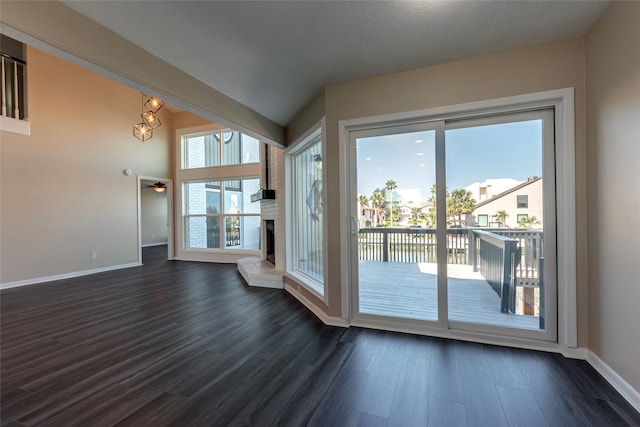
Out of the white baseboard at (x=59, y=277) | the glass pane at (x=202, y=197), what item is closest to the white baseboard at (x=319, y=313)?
the glass pane at (x=202, y=197)

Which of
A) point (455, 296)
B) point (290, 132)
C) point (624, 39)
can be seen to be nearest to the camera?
point (624, 39)

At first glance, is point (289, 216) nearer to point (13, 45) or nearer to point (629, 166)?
point (629, 166)

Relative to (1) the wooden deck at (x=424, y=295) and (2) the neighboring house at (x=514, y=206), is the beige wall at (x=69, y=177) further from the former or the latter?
Result: (2) the neighboring house at (x=514, y=206)

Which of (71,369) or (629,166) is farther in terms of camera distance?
(71,369)

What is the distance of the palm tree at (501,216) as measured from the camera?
A: 2463 millimetres

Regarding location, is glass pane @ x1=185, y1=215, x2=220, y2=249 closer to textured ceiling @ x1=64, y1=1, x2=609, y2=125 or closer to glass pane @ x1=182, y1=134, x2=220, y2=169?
glass pane @ x1=182, y1=134, x2=220, y2=169

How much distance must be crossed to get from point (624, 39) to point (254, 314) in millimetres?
3989

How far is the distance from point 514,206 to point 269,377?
2.62 m

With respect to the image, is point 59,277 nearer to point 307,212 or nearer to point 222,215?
point 222,215

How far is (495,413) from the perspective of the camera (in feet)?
5.07

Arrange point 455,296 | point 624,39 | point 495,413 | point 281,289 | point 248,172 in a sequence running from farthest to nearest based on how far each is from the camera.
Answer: point 248,172 → point 281,289 → point 455,296 → point 624,39 → point 495,413

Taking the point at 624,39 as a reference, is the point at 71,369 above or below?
below

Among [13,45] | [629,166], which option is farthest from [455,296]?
[13,45]

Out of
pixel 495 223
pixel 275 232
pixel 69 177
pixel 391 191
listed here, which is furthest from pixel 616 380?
pixel 69 177
